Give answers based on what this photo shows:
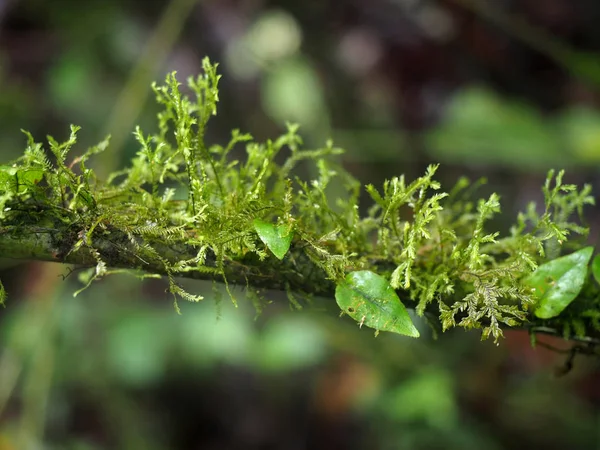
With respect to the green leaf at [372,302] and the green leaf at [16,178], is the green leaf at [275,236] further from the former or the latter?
the green leaf at [16,178]

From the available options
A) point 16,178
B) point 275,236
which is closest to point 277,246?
point 275,236

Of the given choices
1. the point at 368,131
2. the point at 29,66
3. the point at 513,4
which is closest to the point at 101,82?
the point at 29,66

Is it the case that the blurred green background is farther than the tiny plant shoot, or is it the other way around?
the blurred green background

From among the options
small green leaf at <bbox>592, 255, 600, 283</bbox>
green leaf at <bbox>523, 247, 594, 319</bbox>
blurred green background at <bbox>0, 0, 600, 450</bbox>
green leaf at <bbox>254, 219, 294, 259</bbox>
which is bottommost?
green leaf at <bbox>254, 219, 294, 259</bbox>

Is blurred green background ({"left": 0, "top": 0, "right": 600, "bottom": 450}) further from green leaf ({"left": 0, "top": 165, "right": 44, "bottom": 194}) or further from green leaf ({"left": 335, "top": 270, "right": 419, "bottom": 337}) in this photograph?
green leaf ({"left": 335, "top": 270, "right": 419, "bottom": 337})

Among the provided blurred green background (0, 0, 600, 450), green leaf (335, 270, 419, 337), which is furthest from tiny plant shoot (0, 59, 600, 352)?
blurred green background (0, 0, 600, 450)

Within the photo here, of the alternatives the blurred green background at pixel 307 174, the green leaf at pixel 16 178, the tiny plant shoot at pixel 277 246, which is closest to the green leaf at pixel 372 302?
the tiny plant shoot at pixel 277 246
